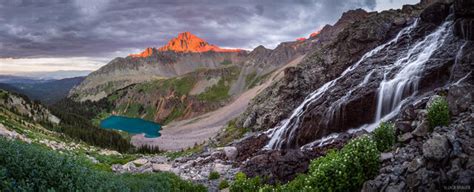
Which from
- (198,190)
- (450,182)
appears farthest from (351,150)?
(198,190)

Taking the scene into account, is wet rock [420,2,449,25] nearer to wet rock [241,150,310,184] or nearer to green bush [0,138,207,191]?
wet rock [241,150,310,184]

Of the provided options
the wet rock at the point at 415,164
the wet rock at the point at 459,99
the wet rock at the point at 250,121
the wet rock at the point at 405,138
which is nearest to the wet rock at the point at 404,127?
the wet rock at the point at 405,138

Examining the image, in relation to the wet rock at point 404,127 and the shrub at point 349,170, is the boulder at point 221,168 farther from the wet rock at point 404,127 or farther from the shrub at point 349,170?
the wet rock at point 404,127

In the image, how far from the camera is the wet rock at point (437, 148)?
14.3m

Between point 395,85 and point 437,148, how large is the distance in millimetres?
25545

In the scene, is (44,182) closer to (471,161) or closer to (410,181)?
(410,181)

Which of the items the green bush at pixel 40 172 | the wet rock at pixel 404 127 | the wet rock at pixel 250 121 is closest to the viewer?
the green bush at pixel 40 172

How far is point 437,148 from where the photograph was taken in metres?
14.5

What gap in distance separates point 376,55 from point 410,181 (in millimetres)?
41782

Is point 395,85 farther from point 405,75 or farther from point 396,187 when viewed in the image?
point 396,187

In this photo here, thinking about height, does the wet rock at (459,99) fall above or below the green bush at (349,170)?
above

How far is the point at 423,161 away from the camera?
14.7m

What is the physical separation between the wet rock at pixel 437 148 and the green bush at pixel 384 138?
11.8 ft

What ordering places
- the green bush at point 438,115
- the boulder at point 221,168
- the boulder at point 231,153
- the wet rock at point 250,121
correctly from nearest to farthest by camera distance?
the green bush at point 438,115 → the boulder at point 221,168 → the boulder at point 231,153 → the wet rock at point 250,121
